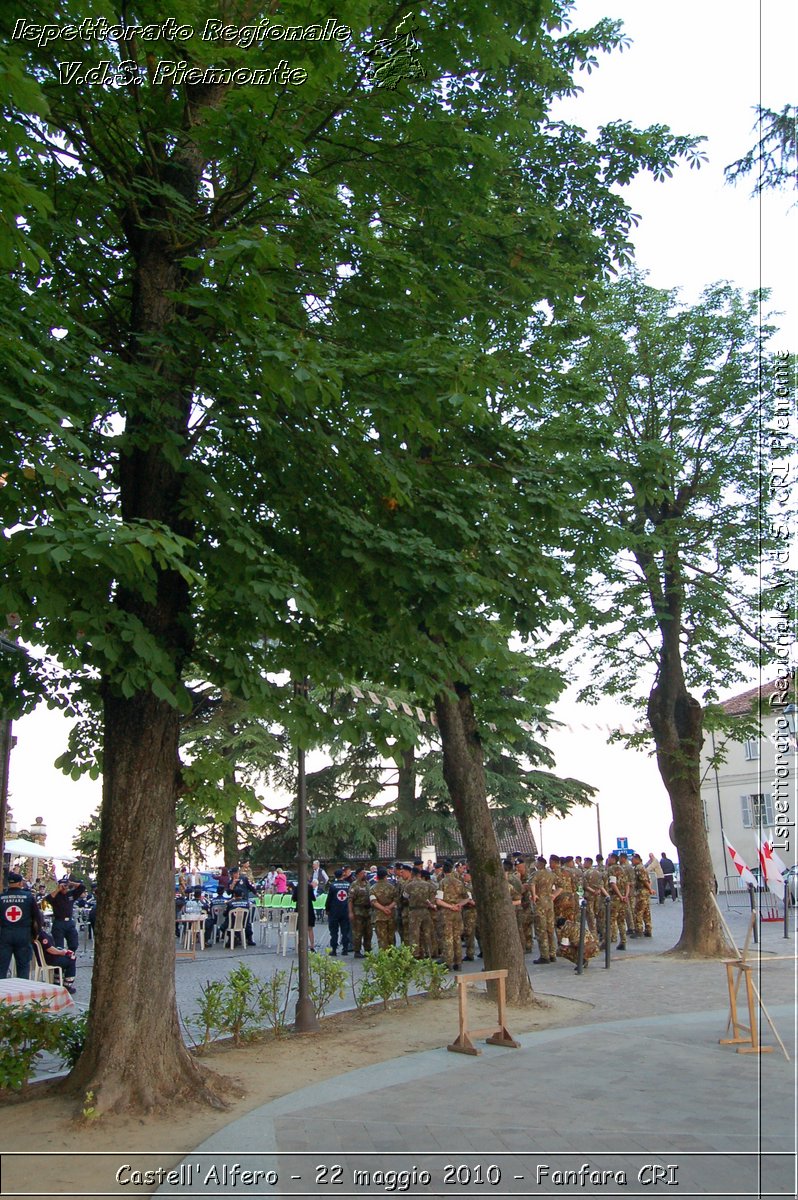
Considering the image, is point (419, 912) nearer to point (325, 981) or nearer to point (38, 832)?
point (325, 981)

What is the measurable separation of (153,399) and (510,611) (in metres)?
3.56

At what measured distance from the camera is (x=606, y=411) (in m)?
17.9

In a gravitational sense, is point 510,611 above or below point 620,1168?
above

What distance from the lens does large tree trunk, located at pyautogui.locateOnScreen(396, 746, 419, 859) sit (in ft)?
109

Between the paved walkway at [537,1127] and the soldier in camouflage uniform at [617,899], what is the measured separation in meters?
9.89

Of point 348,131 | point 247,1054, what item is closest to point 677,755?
point 247,1054

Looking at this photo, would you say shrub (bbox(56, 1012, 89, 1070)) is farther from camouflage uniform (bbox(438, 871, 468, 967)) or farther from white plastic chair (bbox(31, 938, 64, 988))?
camouflage uniform (bbox(438, 871, 468, 967))

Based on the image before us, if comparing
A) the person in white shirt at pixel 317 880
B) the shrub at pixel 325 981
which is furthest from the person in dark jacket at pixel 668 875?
the shrub at pixel 325 981

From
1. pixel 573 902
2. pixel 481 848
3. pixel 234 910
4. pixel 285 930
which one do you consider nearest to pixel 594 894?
pixel 573 902

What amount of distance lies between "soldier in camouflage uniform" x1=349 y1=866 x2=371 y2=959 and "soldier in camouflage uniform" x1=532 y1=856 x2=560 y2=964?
337 centimetres

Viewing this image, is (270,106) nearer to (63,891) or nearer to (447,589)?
(447,589)

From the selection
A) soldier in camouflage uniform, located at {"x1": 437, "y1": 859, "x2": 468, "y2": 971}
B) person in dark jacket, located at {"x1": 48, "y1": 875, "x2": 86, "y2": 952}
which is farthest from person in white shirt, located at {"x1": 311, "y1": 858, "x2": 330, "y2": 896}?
person in dark jacket, located at {"x1": 48, "y1": 875, "x2": 86, "y2": 952}

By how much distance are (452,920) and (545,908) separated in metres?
1.82

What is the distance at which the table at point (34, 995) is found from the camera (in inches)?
372
